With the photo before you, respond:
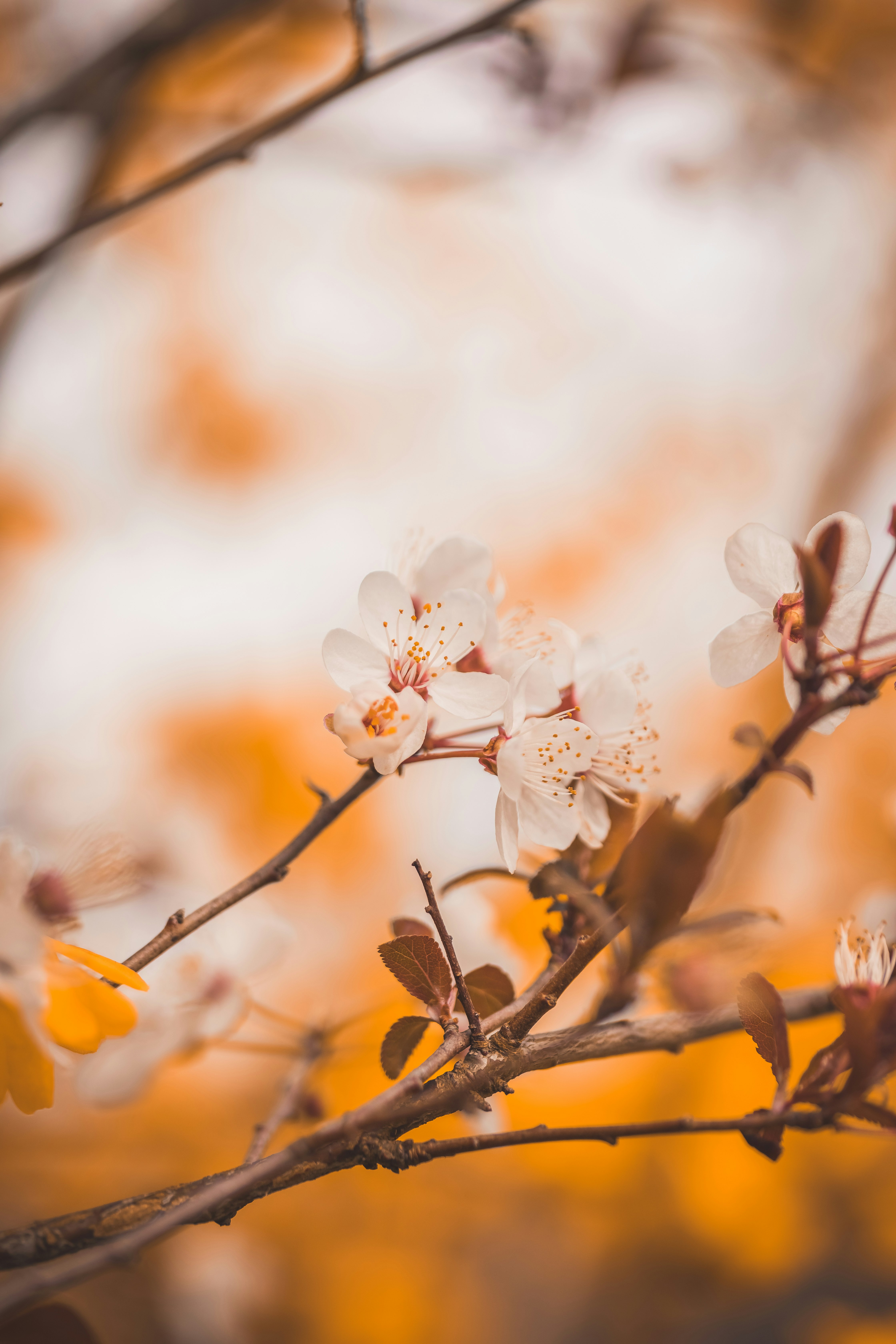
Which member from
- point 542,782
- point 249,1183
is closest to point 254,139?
point 542,782

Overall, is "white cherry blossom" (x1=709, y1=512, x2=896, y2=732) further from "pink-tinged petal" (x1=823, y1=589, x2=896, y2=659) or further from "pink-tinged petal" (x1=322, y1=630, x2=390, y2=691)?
"pink-tinged petal" (x1=322, y1=630, x2=390, y2=691)

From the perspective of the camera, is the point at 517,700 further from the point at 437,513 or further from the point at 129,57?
the point at 437,513

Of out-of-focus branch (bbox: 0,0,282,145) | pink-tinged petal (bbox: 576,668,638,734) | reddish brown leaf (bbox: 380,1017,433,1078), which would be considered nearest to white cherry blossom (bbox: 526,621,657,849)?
pink-tinged petal (bbox: 576,668,638,734)

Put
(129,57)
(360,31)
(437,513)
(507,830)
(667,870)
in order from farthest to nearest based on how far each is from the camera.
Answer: (437,513)
(129,57)
(360,31)
(507,830)
(667,870)

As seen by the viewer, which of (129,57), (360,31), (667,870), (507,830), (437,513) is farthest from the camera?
(437,513)

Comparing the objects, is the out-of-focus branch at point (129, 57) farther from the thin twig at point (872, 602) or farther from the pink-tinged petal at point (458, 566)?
the thin twig at point (872, 602)

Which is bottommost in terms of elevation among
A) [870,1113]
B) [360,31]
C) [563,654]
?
[870,1113]
